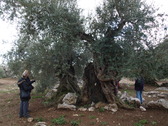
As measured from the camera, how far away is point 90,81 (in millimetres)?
9008

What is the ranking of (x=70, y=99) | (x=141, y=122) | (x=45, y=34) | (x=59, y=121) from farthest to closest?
1. (x=70, y=99)
2. (x=45, y=34)
3. (x=59, y=121)
4. (x=141, y=122)

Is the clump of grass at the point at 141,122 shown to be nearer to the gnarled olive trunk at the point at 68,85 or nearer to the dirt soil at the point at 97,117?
the dirt soil at the point at 97,117

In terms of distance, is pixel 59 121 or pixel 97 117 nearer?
pixel 59 121

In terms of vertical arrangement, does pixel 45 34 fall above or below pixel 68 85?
above

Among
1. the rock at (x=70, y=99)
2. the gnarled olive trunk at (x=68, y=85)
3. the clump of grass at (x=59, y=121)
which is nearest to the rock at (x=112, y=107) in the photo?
the rock at (x=70, y=99)

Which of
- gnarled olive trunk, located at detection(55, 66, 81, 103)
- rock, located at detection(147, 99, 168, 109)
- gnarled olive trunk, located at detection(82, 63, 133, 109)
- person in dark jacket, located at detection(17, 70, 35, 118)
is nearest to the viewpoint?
person in dark jacket, located at detection(17, 70, 35, 118)

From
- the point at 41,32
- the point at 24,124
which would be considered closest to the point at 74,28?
the point at 41,32

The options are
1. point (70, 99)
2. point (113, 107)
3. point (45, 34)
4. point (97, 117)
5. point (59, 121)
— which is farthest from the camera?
point (70, 99)

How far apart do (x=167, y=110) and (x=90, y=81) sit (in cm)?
366

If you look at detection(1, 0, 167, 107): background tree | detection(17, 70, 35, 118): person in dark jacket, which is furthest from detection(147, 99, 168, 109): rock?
detection(17, 70, 35, 118): person in dark jacket

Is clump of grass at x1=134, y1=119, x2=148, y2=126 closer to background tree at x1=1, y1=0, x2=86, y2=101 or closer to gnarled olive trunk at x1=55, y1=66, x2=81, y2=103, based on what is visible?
background tree at x1=1, y1=0, x2=86, y2=101

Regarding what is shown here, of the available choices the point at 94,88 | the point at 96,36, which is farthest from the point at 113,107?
the point at 96,36

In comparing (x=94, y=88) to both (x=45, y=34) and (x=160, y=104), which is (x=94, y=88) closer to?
(x=160, y=104)

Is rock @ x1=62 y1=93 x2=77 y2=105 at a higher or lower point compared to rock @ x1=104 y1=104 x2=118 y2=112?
higher
